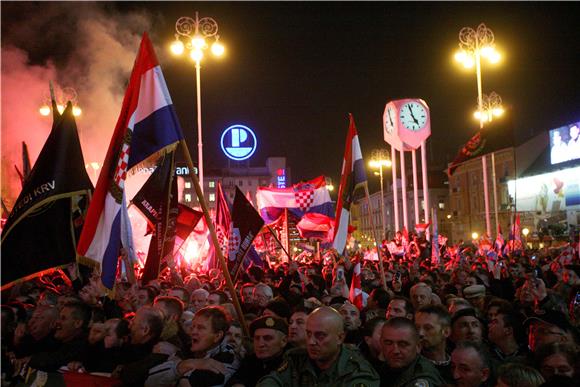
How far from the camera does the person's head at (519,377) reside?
11.9 ft

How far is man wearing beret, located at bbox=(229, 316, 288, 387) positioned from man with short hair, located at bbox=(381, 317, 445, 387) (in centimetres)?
106

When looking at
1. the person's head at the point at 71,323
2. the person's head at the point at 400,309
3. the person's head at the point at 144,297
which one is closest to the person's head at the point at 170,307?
the person's head at the point at 71,323

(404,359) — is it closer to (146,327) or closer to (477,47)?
(146,327)

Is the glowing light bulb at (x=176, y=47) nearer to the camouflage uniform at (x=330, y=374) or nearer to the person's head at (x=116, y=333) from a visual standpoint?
the person's head at (x=116, y=333)

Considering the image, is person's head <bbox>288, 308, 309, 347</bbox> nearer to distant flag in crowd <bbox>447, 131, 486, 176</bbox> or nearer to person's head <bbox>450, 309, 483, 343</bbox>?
person's head <bbox>450, 309, 483, 343</bbox>

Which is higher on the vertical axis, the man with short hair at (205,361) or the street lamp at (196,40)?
the street lamp at (196,40)

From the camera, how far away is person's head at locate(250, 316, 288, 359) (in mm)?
4910

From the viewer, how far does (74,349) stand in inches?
205

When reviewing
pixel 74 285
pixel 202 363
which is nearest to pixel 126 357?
pixel 202 363

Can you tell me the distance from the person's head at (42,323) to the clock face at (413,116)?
2478cm

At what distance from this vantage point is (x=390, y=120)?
2989cm

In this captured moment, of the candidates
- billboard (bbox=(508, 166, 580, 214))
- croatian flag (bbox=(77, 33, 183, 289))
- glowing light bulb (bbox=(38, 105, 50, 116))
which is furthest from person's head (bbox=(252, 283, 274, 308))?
billboard (bbox=(508, 166, 580, 214))

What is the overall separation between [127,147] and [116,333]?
7.24 ft

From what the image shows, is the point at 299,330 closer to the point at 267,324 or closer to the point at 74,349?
the point at 267,324
